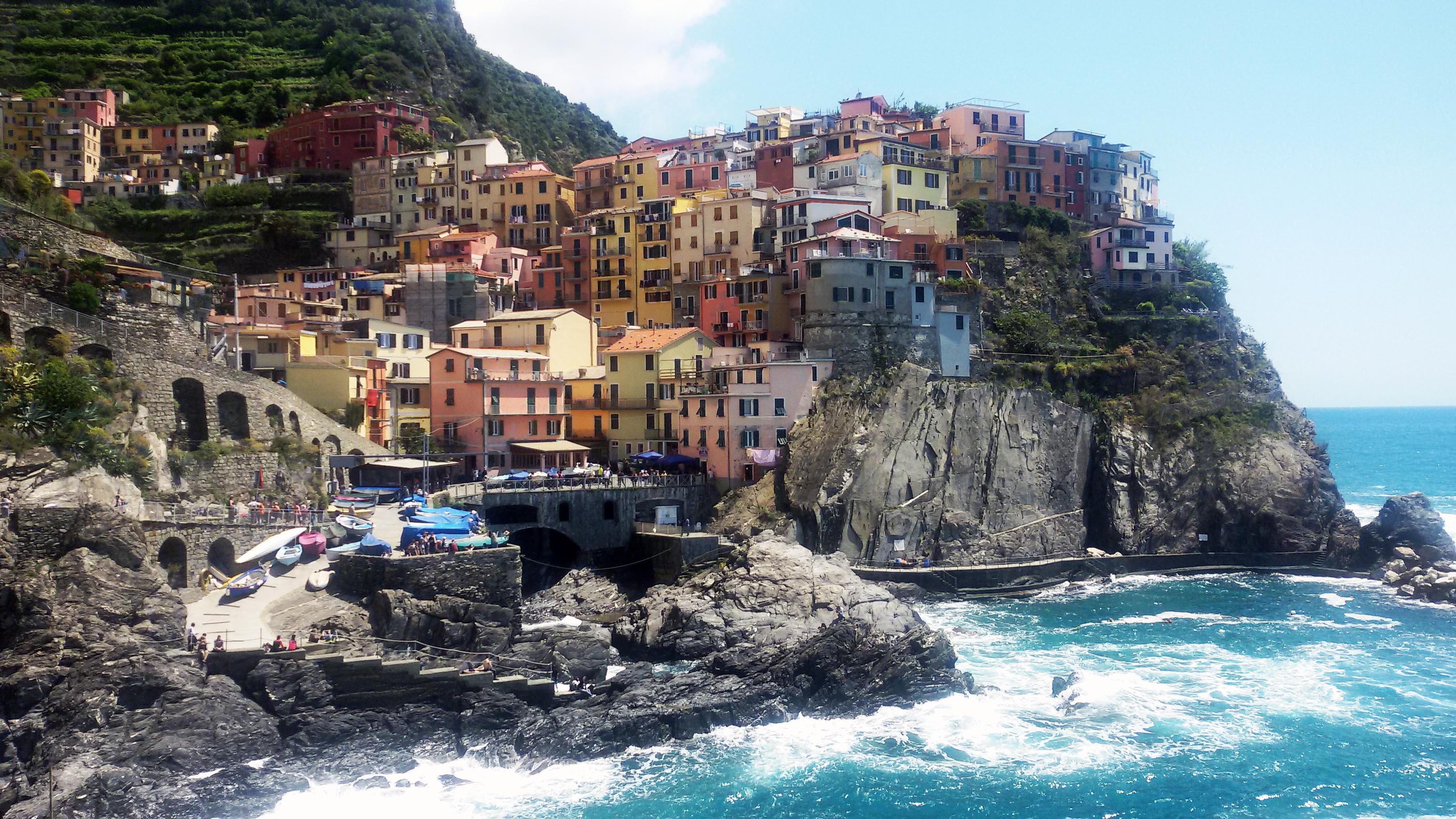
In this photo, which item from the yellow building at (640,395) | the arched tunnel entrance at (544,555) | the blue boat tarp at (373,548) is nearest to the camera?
the blue boat tarp at (373,548)

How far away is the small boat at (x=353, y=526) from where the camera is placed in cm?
4703

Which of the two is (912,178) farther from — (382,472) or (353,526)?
(353,526)

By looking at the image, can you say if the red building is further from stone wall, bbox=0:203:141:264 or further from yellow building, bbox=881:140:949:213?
stone wall, bbox=0:203:141:264

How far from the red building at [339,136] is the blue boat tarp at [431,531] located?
5933 centimetres

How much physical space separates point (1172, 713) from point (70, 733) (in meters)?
33.5

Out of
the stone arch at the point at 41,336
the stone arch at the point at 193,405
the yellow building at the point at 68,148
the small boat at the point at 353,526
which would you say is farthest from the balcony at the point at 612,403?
the yellow building at the point at 68,148

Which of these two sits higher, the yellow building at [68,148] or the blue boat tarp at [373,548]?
the yellow building at [68,148]

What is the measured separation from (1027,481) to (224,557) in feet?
126

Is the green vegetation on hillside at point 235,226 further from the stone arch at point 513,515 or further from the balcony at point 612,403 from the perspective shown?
the stone arch at point 513,515

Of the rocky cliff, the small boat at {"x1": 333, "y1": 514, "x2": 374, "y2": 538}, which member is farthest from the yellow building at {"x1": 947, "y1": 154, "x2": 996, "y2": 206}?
the small boat at {"x1": 333, "y1": 514, "x2": 374, "y2": 538}

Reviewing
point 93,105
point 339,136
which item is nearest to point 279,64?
point 93,105

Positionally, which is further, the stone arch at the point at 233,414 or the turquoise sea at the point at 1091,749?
the stone arch at the point at 233,414

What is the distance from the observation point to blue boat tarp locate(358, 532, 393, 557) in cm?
4456

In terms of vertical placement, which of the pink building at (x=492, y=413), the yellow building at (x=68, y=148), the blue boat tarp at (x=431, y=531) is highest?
the yellow building at (x=68, y=148)
